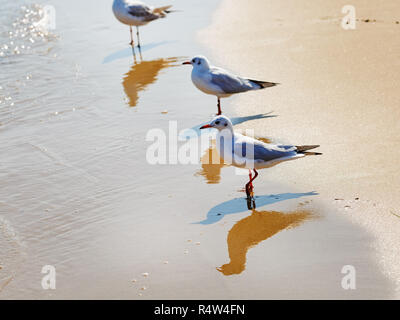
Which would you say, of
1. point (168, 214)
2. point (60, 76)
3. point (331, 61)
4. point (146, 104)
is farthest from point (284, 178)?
point (60, 76)

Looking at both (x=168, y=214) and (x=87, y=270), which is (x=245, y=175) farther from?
(x=87, y=270)

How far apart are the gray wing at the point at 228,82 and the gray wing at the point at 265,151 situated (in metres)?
2.26

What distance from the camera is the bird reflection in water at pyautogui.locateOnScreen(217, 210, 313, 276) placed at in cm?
481

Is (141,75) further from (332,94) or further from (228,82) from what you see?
(332,94)

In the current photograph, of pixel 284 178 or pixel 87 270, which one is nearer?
pixel 87 270

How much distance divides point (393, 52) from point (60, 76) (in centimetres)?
527

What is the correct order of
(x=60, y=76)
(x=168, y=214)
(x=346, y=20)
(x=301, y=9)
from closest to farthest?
(x=168, y=214)
(x=60, y=76)
(x=346, y=20)
(x=301, y=9)

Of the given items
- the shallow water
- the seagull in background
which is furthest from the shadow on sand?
the seagull in background

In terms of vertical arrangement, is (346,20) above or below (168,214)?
above

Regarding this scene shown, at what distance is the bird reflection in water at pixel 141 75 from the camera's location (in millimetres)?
8977

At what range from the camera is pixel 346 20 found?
10.9 m

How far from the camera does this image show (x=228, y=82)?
26.5 ft

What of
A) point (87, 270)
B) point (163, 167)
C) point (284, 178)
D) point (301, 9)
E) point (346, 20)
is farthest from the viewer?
point (301, 9)

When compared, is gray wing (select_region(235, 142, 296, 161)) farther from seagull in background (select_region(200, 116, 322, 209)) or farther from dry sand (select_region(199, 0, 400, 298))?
dry sand (select_region(199, 0, 400, 298))
